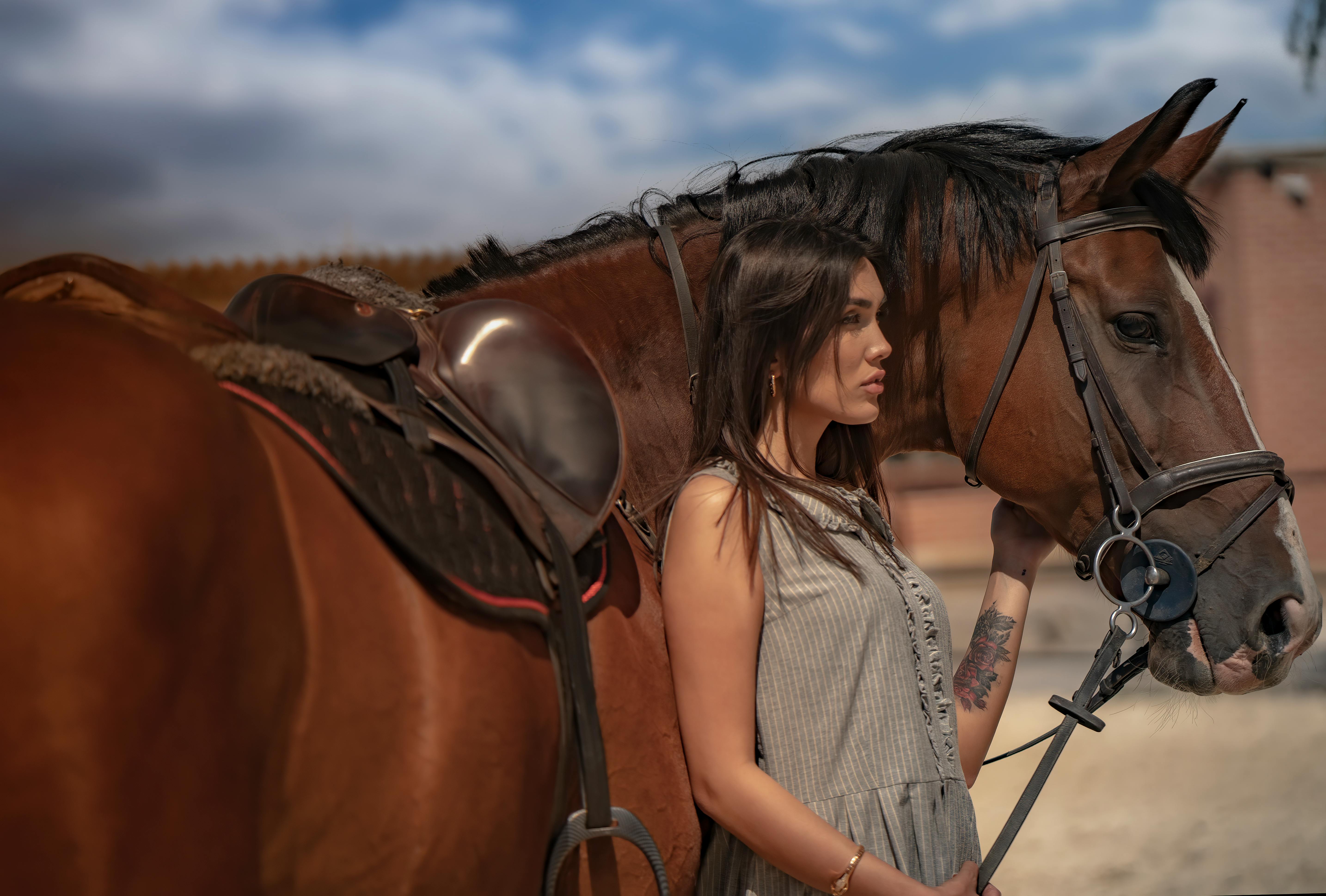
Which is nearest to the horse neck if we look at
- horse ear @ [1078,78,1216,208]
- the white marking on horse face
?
horse ear @ [1078,78,1216,208]

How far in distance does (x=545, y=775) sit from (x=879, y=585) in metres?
0.58

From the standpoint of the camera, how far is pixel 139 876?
77 cm

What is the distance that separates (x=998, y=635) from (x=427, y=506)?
3.93 feet

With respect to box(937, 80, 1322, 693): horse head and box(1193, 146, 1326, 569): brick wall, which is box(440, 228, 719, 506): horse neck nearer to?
box(937, 80, 1322, 693): horse head

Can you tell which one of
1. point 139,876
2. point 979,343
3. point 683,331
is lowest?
point 139,876

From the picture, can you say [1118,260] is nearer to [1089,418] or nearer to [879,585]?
[1089,418]

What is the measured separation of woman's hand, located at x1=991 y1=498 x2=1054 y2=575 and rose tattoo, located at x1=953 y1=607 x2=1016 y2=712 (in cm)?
12

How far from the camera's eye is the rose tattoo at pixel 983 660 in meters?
1.76

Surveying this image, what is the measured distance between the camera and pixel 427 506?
1.12 meters

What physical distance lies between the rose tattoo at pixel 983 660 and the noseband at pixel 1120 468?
0.18 m

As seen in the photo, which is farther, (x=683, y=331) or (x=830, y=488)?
(x=683, y=331)

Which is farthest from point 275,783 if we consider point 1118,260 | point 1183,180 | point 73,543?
point 1183,180

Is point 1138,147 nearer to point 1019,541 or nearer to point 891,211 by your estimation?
point 891,211

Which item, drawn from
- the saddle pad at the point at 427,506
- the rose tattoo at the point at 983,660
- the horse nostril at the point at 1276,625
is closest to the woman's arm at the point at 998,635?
the rose tattoo at the point at 983,660
